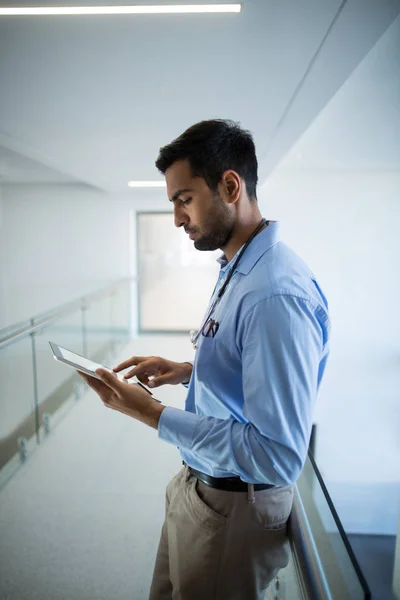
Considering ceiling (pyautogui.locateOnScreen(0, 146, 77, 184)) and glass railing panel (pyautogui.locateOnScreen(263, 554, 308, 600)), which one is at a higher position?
ceiling (pyautogui.locateOnScreen(0, 146, 77, 184))

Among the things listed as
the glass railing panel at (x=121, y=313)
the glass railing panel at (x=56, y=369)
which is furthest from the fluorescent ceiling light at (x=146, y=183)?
the glass railing panel at (x=56, y=369)

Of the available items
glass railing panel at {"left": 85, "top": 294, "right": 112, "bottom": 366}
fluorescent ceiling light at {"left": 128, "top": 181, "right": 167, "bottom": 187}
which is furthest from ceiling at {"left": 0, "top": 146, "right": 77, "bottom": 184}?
glass railing panel at {"left": 85, "top": 294, "right": 112, "bottom": 366}

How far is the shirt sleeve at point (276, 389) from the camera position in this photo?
942mm

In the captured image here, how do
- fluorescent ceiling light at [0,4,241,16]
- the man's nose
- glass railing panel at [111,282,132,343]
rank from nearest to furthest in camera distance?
the man's nose
fluorescent ceiling light at [0,4,241,16]
glass railing panel at [111,282,132,343]

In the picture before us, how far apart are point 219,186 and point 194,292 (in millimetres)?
7283

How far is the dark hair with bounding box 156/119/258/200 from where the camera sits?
1.21 metres

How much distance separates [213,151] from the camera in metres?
1.21

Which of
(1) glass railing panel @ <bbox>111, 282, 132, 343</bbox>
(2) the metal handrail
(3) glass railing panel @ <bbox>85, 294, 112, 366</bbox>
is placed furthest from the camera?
(1) glass railing panel @ <bbox>111, 282, 132, 343</bbox>

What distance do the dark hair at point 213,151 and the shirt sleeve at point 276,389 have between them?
47 cm

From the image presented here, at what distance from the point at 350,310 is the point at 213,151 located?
22.5 feet

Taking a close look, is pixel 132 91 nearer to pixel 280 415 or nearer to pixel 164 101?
pixel 164 101

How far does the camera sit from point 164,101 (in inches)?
104

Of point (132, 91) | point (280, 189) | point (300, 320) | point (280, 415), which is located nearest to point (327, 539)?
point (280, 415)

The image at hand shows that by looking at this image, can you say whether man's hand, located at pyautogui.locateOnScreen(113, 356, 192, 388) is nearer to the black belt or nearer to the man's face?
the black belt
